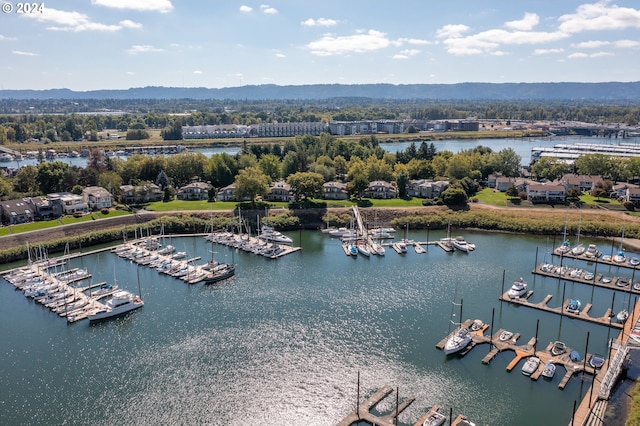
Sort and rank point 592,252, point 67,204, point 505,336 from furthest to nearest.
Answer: point 67,204
point 592,252
point 505,336

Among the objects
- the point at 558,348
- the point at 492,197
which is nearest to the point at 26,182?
the point at 492,197

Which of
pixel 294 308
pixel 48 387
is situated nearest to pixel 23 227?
pixel 48 387

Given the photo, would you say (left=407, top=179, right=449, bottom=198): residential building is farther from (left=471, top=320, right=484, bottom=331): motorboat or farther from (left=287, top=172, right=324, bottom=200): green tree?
A: (left=471, top=320, right=484, bottom=331): motorboat

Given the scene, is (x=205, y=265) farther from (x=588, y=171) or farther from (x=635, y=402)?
(x=588, y=171)

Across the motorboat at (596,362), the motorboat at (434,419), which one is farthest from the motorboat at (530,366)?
the motorboat at (434,419)

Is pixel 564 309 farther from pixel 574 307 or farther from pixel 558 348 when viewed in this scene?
pixel 558 348
